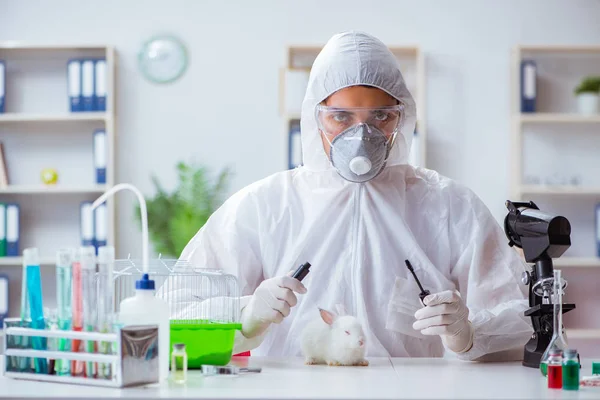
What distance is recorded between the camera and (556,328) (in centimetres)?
161

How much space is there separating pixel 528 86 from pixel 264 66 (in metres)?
1.45

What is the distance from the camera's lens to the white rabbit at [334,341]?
173cm

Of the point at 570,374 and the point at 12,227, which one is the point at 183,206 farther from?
the point at 570,374

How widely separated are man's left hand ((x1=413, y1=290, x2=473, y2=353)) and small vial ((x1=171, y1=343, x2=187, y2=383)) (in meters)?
0.53

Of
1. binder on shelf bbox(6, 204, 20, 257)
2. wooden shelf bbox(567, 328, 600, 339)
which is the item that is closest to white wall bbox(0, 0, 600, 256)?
binder on shelf bbox(6, 204, 20, 257)

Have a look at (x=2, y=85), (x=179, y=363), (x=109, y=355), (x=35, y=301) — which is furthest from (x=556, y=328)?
(x=2, y=85)

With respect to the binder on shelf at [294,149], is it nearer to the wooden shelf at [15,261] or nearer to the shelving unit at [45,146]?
the shelving unit at [45,146]

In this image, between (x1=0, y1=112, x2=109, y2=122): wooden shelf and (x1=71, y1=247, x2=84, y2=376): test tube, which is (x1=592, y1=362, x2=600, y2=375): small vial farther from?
(x1=0, y1=112, x2=109, y2=122): wooden shelf

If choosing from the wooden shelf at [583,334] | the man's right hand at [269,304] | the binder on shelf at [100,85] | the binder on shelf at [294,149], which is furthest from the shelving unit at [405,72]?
the man's right hand at [269,304]

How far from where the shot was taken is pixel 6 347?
59.0 inches

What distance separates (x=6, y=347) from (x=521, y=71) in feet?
11.8

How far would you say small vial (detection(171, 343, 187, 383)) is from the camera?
1.46 metres

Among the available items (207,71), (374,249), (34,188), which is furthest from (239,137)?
(374,249)

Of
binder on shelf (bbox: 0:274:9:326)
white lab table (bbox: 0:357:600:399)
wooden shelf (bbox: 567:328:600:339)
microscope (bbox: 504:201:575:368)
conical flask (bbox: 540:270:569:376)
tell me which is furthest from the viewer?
binder on shelf (bbox: 0:274:9:326)
